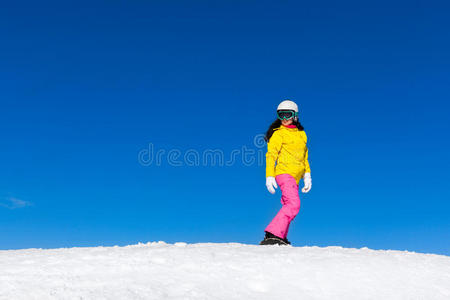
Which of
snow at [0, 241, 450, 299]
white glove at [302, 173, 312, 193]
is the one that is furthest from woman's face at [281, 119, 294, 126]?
snow at [0, 241, 450, 299]

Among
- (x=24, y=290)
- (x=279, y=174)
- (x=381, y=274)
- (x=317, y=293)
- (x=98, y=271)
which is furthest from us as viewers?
(x=279, y=174)

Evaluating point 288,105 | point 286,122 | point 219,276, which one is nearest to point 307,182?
point 286,122

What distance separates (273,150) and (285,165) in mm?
326

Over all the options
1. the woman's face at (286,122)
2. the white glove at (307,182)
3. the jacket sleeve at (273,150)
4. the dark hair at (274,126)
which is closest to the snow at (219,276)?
→ the jacket sleeve at (273,150)

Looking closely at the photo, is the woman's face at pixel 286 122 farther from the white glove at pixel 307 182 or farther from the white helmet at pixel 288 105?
the white glove at pixel 307 182

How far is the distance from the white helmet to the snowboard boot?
7.20 ft

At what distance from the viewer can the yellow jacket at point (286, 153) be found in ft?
25.3

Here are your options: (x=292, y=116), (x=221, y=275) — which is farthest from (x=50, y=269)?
(x=292, y=116)

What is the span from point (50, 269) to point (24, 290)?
23.7 inches

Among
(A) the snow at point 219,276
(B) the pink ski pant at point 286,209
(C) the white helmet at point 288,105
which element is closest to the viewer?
(A) the snow at point 219,276

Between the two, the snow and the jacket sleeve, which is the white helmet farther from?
the snow

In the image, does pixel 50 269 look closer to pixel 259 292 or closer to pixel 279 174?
pixel 259 292

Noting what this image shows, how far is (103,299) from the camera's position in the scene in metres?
3.70

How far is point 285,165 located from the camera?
304 inches
